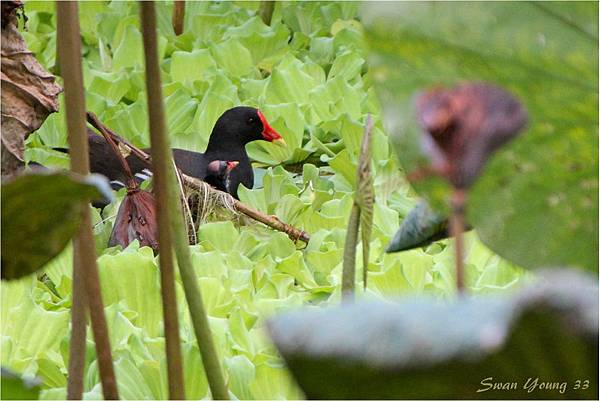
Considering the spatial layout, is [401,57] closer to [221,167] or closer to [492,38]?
[492,38]

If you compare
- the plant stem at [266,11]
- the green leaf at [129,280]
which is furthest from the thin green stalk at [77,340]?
the plant stem at [266,11]

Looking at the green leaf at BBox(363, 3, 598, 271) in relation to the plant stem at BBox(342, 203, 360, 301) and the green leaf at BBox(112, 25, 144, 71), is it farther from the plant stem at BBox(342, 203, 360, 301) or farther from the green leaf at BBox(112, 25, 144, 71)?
the green leaf at BBox(112, 25, 144, 71)

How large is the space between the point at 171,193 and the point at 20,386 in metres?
0.11

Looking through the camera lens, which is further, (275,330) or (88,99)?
(88,99)

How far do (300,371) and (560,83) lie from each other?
207 mm

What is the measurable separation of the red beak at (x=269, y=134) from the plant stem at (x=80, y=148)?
1647 mm

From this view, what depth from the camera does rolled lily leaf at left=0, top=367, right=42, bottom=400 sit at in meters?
0.39

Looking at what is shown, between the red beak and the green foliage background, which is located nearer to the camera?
the green foliage background

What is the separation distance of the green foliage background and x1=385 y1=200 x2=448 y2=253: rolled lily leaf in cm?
14

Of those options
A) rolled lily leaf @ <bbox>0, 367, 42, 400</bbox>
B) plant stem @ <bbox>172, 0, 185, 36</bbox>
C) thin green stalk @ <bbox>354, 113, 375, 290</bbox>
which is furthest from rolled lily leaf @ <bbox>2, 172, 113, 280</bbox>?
plant stem @ <bbox>172, 0, 185, 36</bbox>

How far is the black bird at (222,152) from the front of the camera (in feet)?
6.57

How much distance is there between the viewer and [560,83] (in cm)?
42

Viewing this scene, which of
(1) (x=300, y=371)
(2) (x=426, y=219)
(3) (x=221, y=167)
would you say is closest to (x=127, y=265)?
(3) (x=221, y=167)

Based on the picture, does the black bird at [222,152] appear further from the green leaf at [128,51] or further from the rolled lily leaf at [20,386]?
the rolled lily leaf at [20,386]
